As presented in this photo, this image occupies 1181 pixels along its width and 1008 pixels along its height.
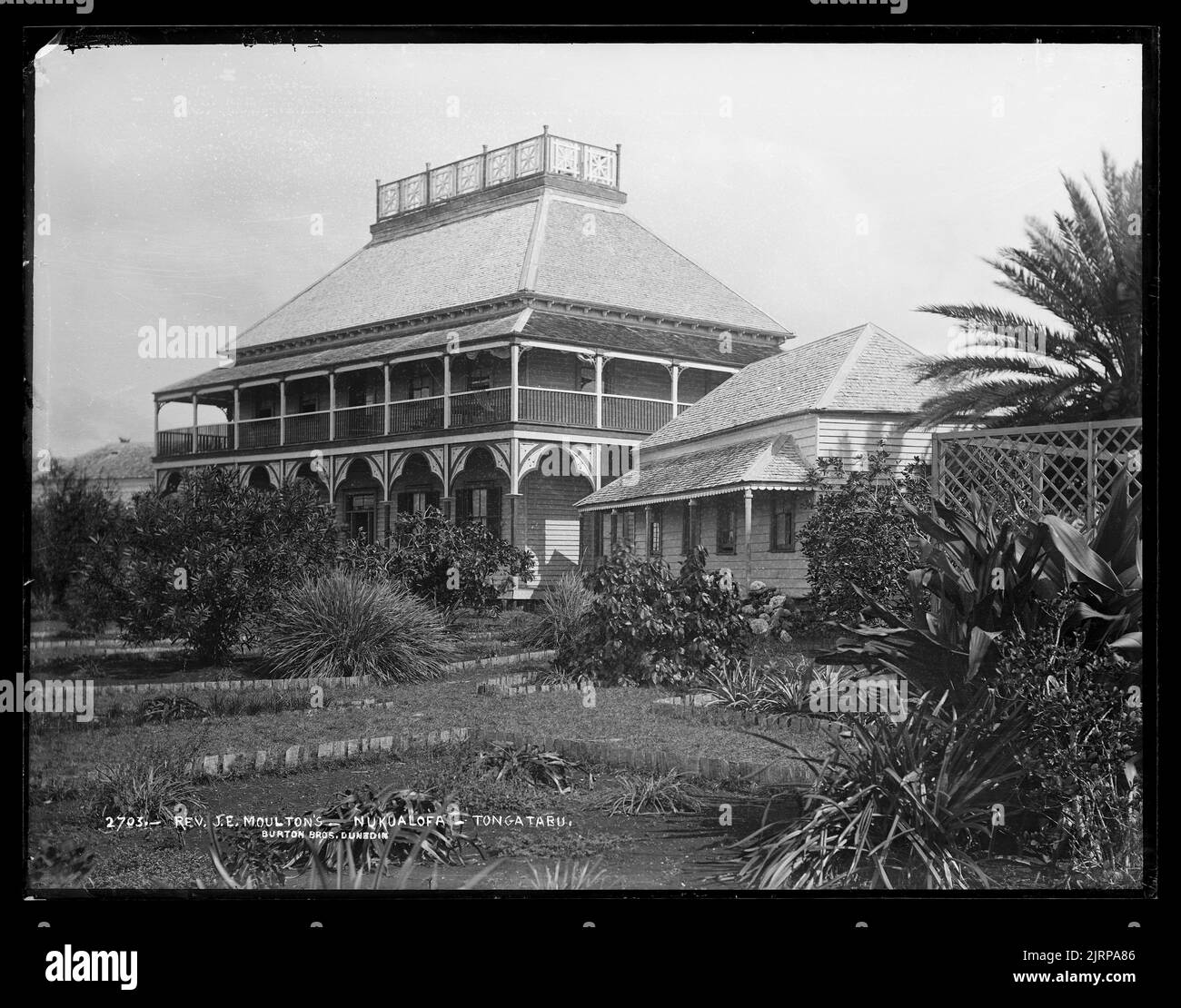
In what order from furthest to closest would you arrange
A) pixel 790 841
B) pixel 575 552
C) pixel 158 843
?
pixel 575 552
pixel 158 843
pixel 790 841

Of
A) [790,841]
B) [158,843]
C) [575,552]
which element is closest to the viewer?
[790,841]

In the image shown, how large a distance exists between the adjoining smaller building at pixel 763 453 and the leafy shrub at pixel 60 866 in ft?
11.1

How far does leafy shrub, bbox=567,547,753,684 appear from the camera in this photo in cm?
659

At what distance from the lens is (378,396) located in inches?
271

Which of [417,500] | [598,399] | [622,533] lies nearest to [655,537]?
[622,533]

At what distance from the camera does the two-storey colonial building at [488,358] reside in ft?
21.9

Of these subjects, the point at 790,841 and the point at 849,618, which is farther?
the point at 849,618

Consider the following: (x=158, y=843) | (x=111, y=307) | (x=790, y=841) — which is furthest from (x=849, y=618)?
(x=111, y=307)

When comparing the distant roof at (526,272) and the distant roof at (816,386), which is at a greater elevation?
the distant roof at (526,272)

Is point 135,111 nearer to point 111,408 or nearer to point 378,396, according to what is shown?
point 111,408

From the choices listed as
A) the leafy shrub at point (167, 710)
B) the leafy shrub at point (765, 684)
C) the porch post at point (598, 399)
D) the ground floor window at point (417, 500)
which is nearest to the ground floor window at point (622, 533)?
the porch post at point (598, 399)

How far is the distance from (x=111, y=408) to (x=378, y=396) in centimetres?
157

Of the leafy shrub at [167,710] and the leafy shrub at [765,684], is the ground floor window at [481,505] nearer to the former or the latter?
the leafy shrub at [765,684]

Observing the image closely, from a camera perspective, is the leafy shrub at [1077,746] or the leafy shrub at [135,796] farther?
the leafy shrub at [135,796]
